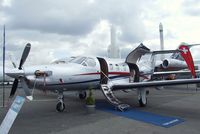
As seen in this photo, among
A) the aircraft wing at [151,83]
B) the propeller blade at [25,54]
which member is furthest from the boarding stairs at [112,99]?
the propeller blade at [25,54]

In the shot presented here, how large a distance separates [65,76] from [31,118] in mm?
2348

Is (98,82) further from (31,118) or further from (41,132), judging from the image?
(41,132)

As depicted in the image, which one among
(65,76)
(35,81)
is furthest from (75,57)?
(35,81)

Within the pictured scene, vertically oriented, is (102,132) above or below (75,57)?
below

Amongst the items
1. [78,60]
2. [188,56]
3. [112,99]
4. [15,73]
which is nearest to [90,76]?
[78,60]

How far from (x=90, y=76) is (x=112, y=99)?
5.28ft

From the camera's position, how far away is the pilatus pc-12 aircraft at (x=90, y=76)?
10438 millimetres

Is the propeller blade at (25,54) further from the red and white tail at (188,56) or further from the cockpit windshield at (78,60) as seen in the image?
the red and white tail at (188,56)

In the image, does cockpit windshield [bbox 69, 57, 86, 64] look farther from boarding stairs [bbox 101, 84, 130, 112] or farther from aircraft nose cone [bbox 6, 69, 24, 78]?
aircraft nose cone [bbox 6, 69, 24, 78]

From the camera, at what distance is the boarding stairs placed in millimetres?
12102

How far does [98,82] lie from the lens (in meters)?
13.2

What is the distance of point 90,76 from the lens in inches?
496

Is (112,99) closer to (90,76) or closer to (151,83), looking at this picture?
(90,76)

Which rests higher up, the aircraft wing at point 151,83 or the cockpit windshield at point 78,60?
the cockpit windshield at point 78,60
